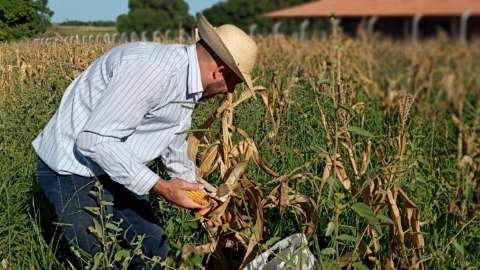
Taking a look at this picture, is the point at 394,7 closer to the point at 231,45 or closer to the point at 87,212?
the point at 231,45

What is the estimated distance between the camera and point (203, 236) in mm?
3385

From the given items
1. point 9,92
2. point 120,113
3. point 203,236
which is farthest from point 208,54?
point 9,92

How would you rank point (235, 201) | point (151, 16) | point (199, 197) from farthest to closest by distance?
1. point (151, 16)
2. point (235, 201)
3. point (199, 197)

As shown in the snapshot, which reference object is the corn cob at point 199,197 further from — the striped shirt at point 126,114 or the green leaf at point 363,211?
the green leaf at point 363,211

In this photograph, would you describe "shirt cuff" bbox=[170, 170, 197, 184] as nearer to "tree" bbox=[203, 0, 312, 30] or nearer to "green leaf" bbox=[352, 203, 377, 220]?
"green leaf" bbox=[352, 203, 377, 220]

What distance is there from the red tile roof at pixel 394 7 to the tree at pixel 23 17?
475cm

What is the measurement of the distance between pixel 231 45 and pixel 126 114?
0.44 metres

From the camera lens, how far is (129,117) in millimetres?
2525

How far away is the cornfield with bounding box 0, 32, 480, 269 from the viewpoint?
2.59 meters

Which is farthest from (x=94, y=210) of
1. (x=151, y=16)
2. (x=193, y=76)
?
(x=151, y=16)

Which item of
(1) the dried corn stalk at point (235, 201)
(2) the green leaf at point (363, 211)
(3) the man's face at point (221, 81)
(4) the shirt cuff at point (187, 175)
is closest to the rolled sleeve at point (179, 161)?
(4) the shirt cuff at point (187, 175)

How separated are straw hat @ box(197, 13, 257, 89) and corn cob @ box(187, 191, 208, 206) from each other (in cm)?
43

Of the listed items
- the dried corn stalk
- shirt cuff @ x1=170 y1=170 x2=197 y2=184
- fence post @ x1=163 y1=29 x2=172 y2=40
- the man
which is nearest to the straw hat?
the man

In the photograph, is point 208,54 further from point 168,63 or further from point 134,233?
point 134,233
